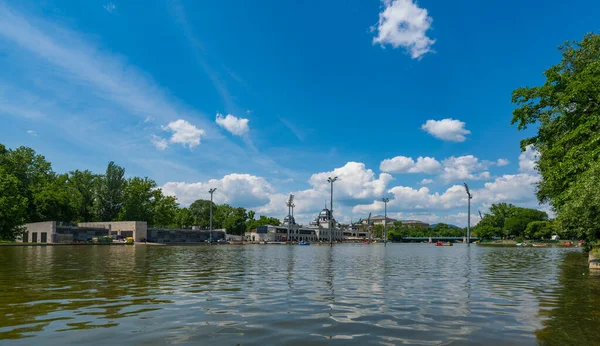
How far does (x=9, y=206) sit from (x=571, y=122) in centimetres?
8353

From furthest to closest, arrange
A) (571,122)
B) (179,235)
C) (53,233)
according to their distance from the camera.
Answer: (179,235) → (53,233) → (571,122)

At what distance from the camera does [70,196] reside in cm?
11769

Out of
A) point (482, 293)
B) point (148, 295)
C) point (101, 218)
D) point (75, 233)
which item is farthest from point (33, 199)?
point (482, 293)

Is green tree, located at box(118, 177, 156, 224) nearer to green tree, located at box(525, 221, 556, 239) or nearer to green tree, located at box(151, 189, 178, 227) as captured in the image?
green tree, located at box(151, 189, 178, 227)

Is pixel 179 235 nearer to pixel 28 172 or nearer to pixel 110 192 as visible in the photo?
pixel 110 192

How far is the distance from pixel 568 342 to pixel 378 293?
8.33 meters

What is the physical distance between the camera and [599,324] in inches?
421

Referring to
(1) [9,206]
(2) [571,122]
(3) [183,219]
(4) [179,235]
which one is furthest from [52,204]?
(2) [571,122]

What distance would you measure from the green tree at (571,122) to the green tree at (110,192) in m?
110

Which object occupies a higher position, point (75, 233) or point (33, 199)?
point (33, 199)

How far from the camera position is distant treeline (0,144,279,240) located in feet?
259

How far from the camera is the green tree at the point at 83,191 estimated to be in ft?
393

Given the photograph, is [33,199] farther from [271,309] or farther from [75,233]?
[271,309]

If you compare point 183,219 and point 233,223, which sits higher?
point 183,219
